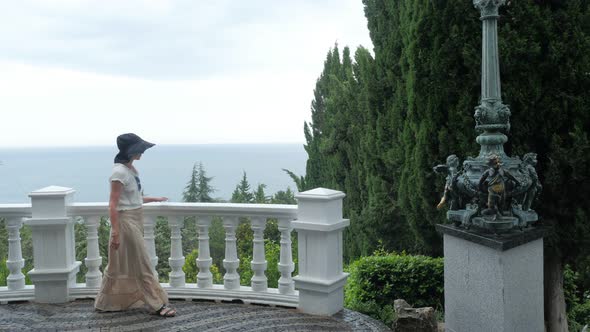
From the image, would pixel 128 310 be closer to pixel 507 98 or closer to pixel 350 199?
pixel 507 98

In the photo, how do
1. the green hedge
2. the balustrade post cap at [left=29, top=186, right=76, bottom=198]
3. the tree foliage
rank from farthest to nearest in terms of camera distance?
1. the green hedge
2. the balustrade post cap at [left=29, top=186, right=76, bottom=198]
3. the tree foliage

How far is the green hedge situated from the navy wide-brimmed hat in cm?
369

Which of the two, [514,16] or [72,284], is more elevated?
[514,16]

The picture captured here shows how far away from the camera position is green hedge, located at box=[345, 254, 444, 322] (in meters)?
7.27

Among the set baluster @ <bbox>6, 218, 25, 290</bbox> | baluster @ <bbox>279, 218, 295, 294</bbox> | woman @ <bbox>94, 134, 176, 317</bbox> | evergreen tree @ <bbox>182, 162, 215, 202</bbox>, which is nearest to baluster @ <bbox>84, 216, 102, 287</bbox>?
woman @ <bbox>94, 134, 176, 317</bbox>

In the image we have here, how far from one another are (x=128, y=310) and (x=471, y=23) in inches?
198

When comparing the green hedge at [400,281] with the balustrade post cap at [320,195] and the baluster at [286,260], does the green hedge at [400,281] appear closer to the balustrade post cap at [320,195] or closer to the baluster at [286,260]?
the baluster at [286,260]

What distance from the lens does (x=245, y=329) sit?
5020 mm

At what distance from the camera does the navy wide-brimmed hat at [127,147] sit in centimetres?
522

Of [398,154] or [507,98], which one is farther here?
[398,154]

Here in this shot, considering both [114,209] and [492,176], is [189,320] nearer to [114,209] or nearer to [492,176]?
[114,209]

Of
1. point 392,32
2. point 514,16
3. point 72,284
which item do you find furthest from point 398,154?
point 72,284

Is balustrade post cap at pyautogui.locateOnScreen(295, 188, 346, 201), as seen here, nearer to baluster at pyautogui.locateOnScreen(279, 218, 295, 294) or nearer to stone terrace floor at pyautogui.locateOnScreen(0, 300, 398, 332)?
baluster at pyautogui.locateOnScreen(279, 218, 295, 294)

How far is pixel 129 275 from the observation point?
5.38 m
